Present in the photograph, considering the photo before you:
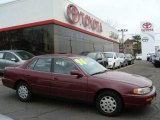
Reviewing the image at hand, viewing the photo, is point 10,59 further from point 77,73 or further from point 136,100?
point 136,100

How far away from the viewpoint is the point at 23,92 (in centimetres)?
778

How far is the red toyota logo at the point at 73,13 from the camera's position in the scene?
67.5 ft

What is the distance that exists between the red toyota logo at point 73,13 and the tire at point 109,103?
14.6m

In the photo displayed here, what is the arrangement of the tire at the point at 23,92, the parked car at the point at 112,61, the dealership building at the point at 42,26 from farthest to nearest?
the parked car at the point at 112,61 → the dealership building at the point at 42,26 → the tire at the point at 23,92

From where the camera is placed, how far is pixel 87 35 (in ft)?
84.7

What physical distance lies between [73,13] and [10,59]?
856cm

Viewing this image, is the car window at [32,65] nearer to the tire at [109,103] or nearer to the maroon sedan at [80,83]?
the maroon sedan at [80,83]

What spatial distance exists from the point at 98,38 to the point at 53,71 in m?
23.6

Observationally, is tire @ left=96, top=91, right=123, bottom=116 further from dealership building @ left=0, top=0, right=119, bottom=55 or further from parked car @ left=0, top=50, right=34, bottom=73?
dealership building @ left=0, top=0, right=119, bottom=55

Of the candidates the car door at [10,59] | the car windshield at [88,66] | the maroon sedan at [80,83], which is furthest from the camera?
the car door at [10,59]

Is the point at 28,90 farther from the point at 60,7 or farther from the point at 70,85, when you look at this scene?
the point at 60,7

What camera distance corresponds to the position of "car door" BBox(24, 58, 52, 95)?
7.24m


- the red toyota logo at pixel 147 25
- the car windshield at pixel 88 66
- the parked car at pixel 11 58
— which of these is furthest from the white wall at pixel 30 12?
the red toyota logo at pixel 147 25

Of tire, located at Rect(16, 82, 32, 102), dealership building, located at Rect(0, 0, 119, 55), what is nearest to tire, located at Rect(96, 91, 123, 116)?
tire, located at Rect(16, 82, 32, 102)
